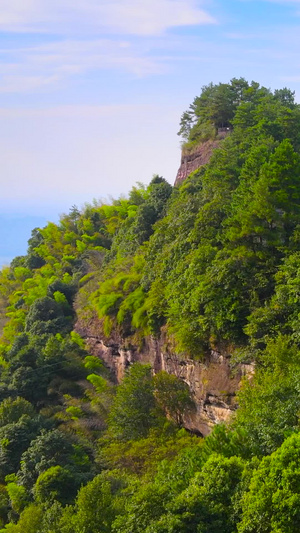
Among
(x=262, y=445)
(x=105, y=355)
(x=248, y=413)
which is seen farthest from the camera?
(x=105, y=355)

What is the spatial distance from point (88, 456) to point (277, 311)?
1093cm

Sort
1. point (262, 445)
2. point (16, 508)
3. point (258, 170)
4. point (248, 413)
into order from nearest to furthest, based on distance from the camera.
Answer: point (262, 445) → point (248, 413) → point (16, 508) → point (258, 170)

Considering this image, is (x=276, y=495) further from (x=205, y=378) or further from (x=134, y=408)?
(x=134, y=408)

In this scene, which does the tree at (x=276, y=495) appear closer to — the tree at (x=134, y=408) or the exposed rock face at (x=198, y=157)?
the tree at (x=134, y=408)

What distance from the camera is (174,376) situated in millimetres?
27688

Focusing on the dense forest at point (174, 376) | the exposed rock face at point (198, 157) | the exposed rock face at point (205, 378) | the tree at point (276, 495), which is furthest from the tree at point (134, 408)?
the exposed rock face at point (198, 157)

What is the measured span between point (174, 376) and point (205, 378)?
7.30 feet

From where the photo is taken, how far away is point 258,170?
27234mm

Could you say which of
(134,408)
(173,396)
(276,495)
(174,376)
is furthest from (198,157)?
(276,495)

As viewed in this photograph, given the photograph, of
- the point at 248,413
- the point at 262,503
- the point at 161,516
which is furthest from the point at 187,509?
the point at 248,413

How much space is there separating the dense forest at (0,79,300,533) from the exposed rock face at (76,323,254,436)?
1.94ft

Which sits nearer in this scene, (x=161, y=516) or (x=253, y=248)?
(x=161, y=516)

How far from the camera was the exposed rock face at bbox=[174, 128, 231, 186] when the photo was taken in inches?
1741

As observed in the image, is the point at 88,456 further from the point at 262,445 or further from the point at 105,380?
the point at 262,445
